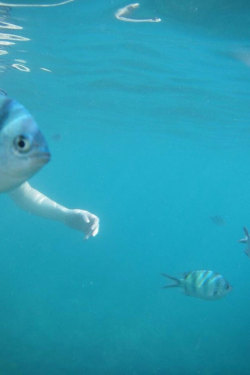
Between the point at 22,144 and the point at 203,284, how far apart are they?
5.71 meters

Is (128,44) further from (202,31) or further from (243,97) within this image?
(243,97)

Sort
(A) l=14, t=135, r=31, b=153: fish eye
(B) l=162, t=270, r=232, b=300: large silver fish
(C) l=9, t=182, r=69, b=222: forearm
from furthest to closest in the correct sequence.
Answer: (B) l=162, t=270, r=232, b=300: large silver fish → (C) l=9, t=182, r=69, b=222: forearm → (A) l=14, t=135, r=31, b=153: fish eye

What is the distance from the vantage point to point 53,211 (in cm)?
624


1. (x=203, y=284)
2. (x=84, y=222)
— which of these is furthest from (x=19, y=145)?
(x=203, y=284)

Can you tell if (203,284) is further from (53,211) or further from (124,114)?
(124,114)

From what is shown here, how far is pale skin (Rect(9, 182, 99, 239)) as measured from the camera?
17.4ft

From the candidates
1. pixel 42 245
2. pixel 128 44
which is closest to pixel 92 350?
pixel 128 44

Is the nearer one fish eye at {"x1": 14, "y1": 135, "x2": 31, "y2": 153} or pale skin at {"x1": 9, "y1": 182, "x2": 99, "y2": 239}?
fish eye at {"x1": 14, "y1": 135, "x2": 31, "y2": 153}

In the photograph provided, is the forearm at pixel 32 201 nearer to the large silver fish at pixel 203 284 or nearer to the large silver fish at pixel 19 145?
the large silver fish at pixel 203 284

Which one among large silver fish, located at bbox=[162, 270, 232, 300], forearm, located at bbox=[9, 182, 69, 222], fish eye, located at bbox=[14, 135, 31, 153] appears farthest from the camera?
large silver fish, located at bbox=[162, 270, 232, 300]

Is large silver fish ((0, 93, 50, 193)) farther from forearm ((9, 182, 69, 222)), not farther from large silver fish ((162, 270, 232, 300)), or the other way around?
large silver fish ((162, 270, 232, 300))

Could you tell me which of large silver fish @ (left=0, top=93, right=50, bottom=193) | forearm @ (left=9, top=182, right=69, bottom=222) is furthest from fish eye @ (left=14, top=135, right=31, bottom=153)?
forearm @ (left=9, top=182, right=69, bottom=222)

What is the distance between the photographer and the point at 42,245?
43812mm

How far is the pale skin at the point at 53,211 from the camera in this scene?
209 inches
